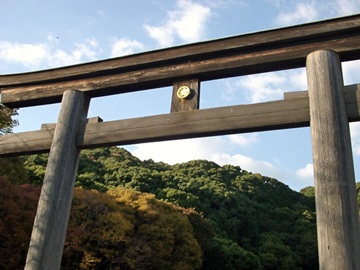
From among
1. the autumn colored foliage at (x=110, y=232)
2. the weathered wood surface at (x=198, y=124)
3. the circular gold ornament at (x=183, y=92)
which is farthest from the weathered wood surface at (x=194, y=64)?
the autumn colored foliage at (x=110, y=232)

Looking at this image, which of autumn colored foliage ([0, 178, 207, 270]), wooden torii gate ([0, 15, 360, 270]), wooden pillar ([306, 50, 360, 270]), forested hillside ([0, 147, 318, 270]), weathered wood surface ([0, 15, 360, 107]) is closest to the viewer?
wooden pillar ([306, 50, 360, 270])

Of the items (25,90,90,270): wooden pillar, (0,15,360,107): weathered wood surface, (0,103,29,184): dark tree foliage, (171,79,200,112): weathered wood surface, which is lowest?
(25,90,90,270): wooden pillar

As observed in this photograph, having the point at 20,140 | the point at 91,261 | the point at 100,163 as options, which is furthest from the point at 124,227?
the point at 100,163

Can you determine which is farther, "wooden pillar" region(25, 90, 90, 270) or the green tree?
the green tree

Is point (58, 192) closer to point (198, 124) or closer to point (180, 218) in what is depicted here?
point (198, 124)

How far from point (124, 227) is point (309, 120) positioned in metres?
10.3

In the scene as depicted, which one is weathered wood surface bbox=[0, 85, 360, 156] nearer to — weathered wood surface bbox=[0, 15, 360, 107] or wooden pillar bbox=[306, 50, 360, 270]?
wooden pillar bbox=[306, 50, 360, 270]

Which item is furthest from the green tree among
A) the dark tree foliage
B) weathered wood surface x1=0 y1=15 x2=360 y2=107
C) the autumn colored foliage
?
weathered wood surface x1=0 y1=15 x2=360 y2=107

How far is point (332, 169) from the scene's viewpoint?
8.94ft

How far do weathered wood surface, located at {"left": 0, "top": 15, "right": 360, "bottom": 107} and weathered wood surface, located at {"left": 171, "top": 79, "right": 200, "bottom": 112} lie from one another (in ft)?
0.29

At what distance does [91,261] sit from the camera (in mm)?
10898

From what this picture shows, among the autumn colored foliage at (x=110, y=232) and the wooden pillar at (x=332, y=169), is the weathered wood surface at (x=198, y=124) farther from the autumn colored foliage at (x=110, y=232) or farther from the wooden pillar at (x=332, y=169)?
the autumn colored foliage at (x=110, y=232)

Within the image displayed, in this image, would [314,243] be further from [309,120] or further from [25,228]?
[309,120]

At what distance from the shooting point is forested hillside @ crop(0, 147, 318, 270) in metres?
12.0
